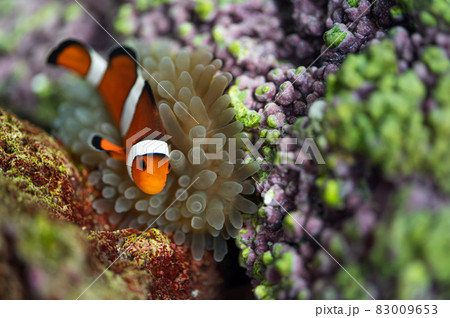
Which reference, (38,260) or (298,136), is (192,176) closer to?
(298,136)

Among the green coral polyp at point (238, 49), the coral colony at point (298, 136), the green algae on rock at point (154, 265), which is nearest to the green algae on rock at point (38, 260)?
the green algae on rock at point (154, 265)

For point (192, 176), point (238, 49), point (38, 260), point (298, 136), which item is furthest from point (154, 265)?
point (238, 49)

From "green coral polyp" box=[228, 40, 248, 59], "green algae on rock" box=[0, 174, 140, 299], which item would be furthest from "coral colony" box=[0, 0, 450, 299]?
"green algae on rock" box=[0, 174, 140, 299]

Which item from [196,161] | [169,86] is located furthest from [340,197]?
[169,86]

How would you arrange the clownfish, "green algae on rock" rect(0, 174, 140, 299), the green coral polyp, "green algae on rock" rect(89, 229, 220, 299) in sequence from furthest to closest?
the green coral polyp < the clownfish < "green algae on rock" rect(89, 229, 220, 299) < "green algae on rock" rect(0, 174, 140, 299)

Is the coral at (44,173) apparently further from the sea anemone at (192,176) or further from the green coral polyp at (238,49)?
the green coral polyp at (238,49)

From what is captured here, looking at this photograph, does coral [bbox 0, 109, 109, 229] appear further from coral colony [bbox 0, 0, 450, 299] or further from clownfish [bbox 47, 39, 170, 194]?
clownfish [bbox 47, 39, 170, 194]

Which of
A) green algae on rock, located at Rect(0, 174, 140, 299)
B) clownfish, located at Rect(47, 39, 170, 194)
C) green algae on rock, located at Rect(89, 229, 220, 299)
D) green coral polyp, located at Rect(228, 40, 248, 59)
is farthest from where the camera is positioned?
green coral polyp, located at Rect(228, 40, 248, 59)
